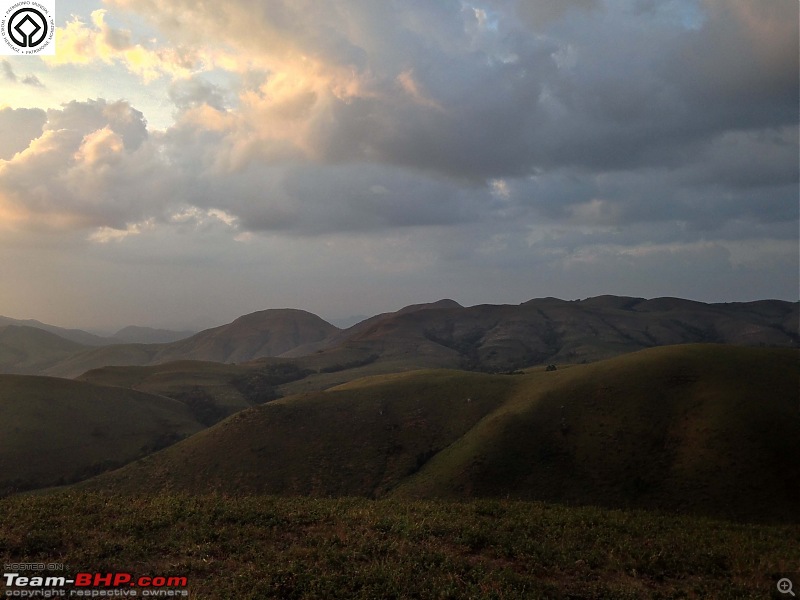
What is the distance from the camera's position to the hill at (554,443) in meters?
55.3

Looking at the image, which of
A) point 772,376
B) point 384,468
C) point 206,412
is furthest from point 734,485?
point 206,412

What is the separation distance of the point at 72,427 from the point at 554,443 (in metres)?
107

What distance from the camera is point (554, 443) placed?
66.9m

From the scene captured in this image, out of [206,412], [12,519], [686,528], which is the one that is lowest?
[206,412]

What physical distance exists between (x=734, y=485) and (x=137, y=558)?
60.6 metres

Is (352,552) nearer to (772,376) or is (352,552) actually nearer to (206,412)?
(772,376)

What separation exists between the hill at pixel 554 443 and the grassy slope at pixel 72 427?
2587 centimetres

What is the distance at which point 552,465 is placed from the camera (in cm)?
6225
